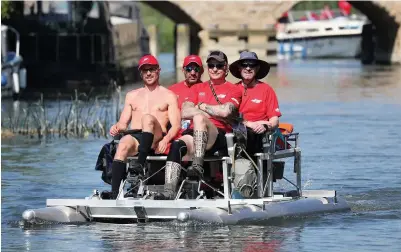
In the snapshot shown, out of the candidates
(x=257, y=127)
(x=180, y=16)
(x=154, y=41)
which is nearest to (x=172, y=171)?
(x=257, y=127)

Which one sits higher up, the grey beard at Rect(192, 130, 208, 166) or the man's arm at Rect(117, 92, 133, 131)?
the man's arm at Rect(117, 92, 133, 131)

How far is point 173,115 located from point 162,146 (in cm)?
30

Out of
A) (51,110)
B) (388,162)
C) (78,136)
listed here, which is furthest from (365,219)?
(51,110)

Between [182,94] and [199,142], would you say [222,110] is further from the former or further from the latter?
[182,94]

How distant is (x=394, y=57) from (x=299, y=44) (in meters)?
15.1

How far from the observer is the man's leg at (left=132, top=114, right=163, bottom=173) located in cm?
1219

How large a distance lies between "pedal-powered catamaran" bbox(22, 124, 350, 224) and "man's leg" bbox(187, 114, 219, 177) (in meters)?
0.18

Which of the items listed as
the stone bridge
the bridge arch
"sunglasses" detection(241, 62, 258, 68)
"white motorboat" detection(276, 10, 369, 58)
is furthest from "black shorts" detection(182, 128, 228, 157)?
"white motorboat" detection(276, 10, 369, 58)

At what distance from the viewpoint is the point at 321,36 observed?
63.6 metres

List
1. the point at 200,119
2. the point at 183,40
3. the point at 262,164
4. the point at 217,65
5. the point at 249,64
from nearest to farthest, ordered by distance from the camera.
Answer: the point at 200,119, the point at 262,164, the point at 217,65, the point at 249,64, the point at 183,40

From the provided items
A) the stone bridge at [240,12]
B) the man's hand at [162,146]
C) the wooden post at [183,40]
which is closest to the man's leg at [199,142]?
the man's hand at [162,146]

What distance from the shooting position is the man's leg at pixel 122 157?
12.3m

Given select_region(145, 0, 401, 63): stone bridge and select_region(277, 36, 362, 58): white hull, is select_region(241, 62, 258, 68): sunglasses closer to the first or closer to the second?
select_region(145, 0, 401, 63): stone bridge

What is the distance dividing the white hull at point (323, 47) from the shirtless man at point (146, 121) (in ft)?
162
